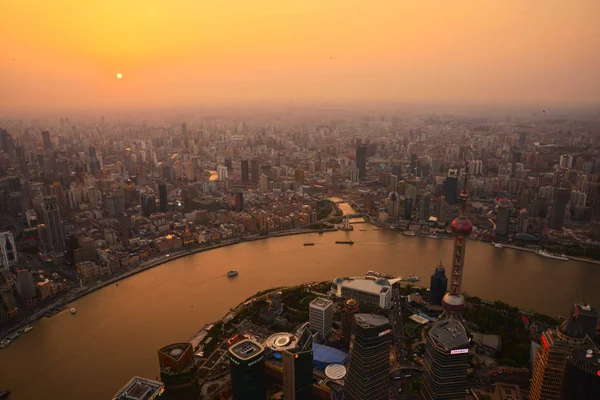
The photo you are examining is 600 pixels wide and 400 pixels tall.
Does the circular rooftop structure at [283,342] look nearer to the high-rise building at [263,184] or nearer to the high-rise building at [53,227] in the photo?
the high-rise building at [53,227]

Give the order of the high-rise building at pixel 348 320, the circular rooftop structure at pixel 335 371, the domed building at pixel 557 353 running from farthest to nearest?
the high-rise building at pixel 348 320 → the circular rooftop structure at pixel 335 371 → the domed building at pixel 557 353

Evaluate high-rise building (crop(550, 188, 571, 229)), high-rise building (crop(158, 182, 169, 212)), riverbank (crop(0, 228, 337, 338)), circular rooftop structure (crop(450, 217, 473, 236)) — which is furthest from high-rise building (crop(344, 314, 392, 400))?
high-rise building (crop(158, 182, 169, 212))

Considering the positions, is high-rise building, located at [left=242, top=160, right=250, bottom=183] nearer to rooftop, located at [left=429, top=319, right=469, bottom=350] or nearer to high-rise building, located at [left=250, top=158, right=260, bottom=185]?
high-rise building, located at [left=250, top=158, right=260, bottom=185]

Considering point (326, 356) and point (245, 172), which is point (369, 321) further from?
point (245, 172)

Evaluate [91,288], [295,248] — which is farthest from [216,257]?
[91,288]

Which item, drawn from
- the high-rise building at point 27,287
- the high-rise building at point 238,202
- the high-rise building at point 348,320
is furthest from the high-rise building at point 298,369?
the high-rise building at point 238,202

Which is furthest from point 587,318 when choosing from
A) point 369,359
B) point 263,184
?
point 263,184
